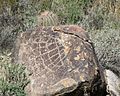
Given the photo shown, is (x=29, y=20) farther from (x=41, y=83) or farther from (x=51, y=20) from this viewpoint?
(x=41, y=83)

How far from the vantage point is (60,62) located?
604 centimetres

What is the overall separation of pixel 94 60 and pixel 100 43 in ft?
5.52

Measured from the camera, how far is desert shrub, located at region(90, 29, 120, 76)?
7.49 meters

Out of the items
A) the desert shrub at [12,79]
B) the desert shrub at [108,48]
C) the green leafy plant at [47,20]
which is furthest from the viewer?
the green leafy plant at [47,20]

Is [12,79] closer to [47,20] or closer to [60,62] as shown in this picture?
[60,62]

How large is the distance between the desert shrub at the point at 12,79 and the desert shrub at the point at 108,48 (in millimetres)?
1858

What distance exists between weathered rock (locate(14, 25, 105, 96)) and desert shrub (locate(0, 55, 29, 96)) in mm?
109

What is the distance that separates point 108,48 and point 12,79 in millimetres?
2264

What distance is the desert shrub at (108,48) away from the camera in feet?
24.6

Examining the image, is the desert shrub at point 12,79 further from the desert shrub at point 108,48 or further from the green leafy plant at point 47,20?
the green leafy plant at point 47,20

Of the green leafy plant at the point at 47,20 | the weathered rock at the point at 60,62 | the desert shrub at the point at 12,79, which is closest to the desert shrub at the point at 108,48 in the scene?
the green leafy plant at the point at 47,20

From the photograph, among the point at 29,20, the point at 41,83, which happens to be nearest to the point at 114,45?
the point at 29,20

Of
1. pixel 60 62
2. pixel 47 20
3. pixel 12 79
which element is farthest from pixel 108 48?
pixel 12 79

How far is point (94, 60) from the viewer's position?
6.05 meters
